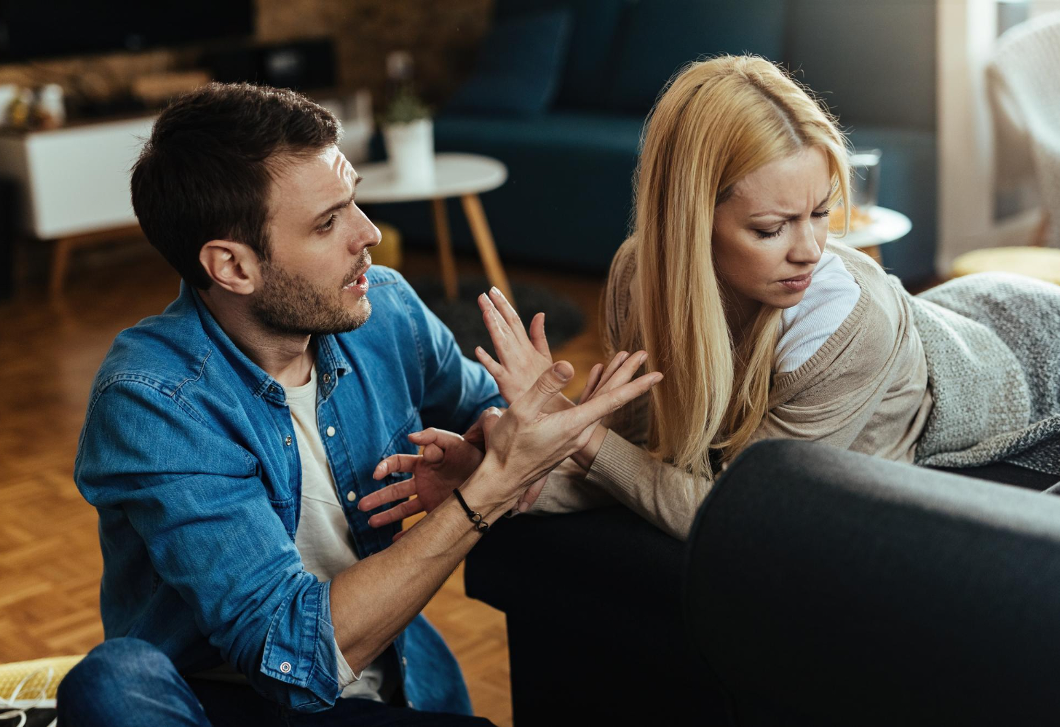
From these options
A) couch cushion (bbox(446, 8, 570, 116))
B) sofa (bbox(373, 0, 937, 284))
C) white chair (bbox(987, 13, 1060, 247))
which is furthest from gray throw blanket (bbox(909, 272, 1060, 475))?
couch cushion (bbox(446, 8, 570, 116))

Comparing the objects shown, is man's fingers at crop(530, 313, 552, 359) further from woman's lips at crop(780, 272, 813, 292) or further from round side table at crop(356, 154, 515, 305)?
round side table at crop(356, 154, 515, 305)

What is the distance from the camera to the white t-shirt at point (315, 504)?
1325 millimetres

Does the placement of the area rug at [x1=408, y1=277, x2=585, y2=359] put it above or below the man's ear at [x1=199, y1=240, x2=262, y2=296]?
below

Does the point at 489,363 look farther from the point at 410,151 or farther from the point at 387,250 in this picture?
the point at 387,250

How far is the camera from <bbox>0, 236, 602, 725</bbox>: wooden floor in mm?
2135

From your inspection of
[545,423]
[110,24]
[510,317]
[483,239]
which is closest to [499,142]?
[483,239]

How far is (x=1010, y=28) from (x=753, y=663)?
4.00m

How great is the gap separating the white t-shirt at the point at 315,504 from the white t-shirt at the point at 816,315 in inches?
20.7

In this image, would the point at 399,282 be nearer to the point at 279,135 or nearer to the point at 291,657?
the point at 279,135

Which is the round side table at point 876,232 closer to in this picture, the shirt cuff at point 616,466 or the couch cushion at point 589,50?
the shirt cuff at point 616,466

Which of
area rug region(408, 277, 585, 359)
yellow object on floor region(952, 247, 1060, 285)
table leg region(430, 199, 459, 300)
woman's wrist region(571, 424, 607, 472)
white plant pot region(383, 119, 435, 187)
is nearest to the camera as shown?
woman's wrist region(571, 424, 607, 472)

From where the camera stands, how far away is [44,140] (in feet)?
14.5

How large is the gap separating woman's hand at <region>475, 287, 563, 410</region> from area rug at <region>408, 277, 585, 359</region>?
2.19 metres

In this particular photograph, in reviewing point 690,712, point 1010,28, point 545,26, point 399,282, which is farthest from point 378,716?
point 545,26
